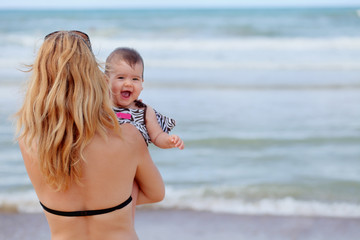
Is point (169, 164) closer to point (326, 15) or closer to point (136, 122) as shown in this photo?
point (136, 122)

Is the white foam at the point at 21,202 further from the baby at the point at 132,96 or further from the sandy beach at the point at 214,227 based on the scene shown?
the baby at the point at 132,96

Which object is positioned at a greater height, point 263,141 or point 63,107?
point 63,107

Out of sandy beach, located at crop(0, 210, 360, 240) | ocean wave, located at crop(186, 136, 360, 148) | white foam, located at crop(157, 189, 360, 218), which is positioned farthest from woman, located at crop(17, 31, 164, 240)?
ocean wave, located at crop(186, 136, 360, 148)

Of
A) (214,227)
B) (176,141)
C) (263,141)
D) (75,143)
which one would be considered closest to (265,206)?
(214,227)

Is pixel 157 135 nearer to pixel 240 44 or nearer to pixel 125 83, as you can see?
pixel 125 83

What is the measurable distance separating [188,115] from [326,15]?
15388mm

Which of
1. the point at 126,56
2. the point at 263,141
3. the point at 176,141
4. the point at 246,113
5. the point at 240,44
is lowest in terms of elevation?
the point at 263,141

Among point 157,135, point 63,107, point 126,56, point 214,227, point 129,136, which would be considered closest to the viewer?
point 63,107

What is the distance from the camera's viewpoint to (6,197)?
449 centimetres

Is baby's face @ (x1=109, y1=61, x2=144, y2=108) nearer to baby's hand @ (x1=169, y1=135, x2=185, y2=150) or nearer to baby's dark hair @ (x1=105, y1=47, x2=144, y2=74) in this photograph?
baby's dark hair @ (x1=105, y1=47, x2=144, y2=74)

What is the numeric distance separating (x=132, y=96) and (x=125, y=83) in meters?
0.07

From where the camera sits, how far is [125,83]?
2383 mm

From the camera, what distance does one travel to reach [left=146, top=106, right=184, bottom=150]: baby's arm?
2.25 metres

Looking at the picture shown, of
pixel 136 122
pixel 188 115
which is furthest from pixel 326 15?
pixel 136 122
